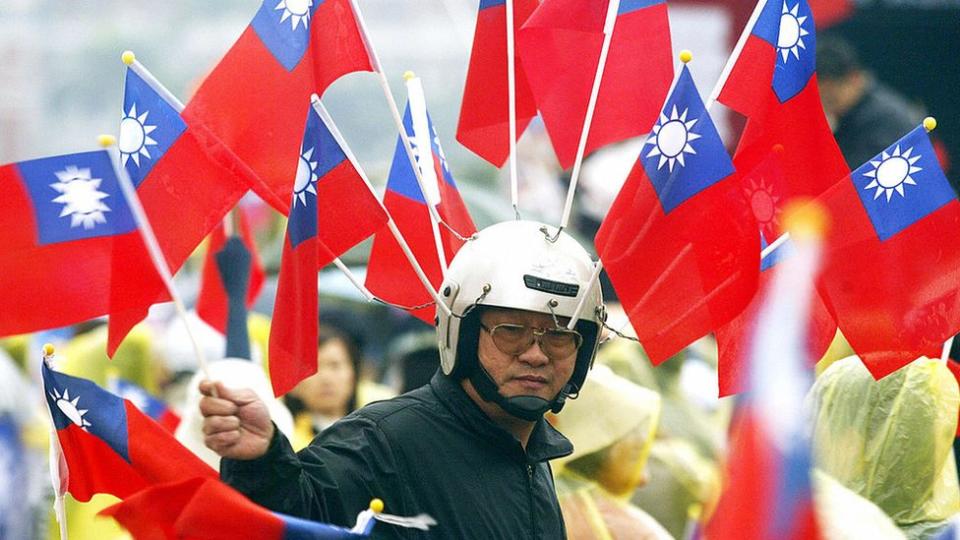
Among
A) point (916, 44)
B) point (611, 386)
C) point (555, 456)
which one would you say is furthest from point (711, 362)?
point (555, 456)

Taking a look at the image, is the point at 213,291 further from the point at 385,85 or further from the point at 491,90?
the point at 385,85

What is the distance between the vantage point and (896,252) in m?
6.08

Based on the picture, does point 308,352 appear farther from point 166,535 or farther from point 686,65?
point 686,65

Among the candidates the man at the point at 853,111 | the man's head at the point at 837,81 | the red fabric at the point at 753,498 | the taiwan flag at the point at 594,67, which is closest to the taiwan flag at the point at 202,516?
the red fabric at the point at 753,498

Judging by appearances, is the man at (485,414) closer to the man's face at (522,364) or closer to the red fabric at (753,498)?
the man's face at (522,364)

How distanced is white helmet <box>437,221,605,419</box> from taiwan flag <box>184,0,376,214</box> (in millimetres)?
650

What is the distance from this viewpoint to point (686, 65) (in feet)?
18.2

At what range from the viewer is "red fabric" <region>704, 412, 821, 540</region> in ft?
12.5

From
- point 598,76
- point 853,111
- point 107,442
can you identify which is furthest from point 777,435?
point 853,111

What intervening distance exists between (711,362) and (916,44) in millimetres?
2100

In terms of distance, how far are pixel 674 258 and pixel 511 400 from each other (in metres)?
0.66

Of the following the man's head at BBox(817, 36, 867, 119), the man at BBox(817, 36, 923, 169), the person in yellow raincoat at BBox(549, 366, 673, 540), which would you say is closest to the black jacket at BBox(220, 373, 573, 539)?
the person in yellow raincoat at BBox(549, 366, 673, 540)

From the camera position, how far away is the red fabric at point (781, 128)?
595 centimetres

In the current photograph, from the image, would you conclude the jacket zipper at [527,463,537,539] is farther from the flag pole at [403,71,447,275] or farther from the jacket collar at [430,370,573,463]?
the flag pole at [403,71,447,275]
